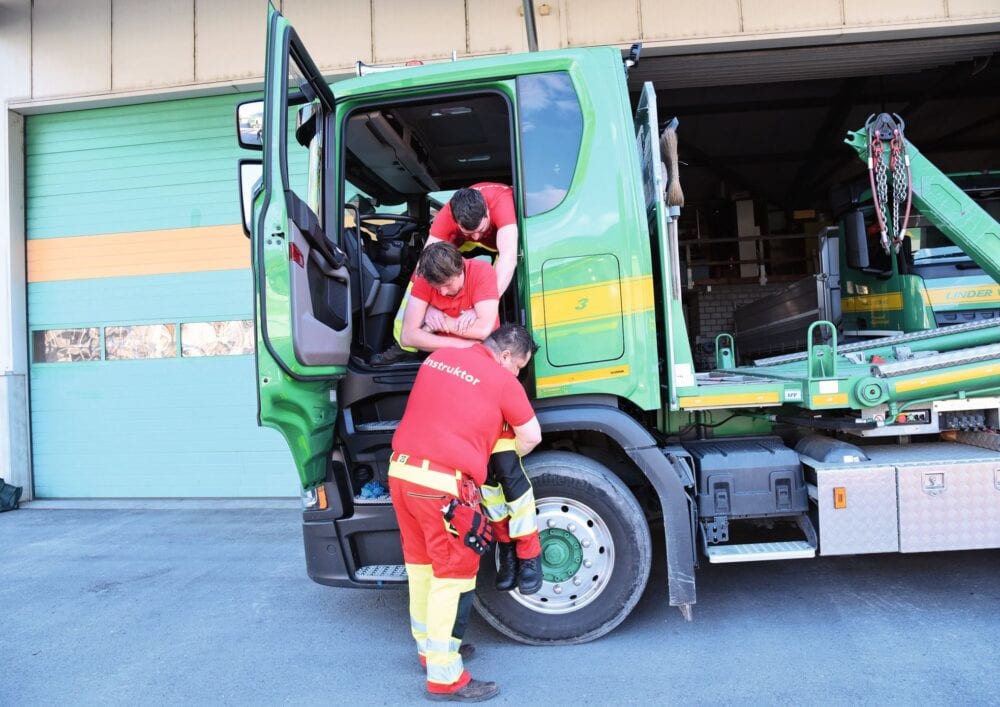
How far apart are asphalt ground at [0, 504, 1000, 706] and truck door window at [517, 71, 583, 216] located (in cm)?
224

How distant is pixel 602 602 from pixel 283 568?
2.80 metres

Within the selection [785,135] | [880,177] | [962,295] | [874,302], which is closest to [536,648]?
[880,177]

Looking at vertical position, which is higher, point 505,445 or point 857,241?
point 857,241

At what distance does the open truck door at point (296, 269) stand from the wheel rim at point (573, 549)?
1.14 metres

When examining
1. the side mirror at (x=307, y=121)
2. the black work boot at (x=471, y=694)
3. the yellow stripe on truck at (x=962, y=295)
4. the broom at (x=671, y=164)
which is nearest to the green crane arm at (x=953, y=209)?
the broom at (x=671, y=164)

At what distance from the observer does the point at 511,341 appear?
9.30ft

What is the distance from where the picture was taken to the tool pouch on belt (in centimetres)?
268

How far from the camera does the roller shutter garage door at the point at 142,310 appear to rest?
7277 mm

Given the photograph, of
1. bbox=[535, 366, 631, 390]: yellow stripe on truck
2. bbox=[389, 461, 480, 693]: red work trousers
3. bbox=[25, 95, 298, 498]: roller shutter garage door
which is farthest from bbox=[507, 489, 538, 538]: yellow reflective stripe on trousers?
bbox=[25, 95, 298, 498]: roller shutter garage door

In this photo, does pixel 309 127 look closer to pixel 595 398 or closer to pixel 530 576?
pixel 595 398

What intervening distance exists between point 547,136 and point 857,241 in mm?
4725

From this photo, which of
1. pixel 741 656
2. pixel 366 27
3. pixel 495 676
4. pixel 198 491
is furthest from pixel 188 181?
pixel 741 656

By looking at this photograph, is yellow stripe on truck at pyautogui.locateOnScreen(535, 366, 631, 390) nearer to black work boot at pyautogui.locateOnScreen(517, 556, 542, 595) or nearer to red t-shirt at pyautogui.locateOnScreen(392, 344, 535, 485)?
red t-shirt at pyautogui.locateOnScreen(392, 344, 535, 485)

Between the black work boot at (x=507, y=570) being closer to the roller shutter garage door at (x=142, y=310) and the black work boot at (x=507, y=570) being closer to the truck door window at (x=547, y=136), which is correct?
the truck door window at (x=547, y=136)
